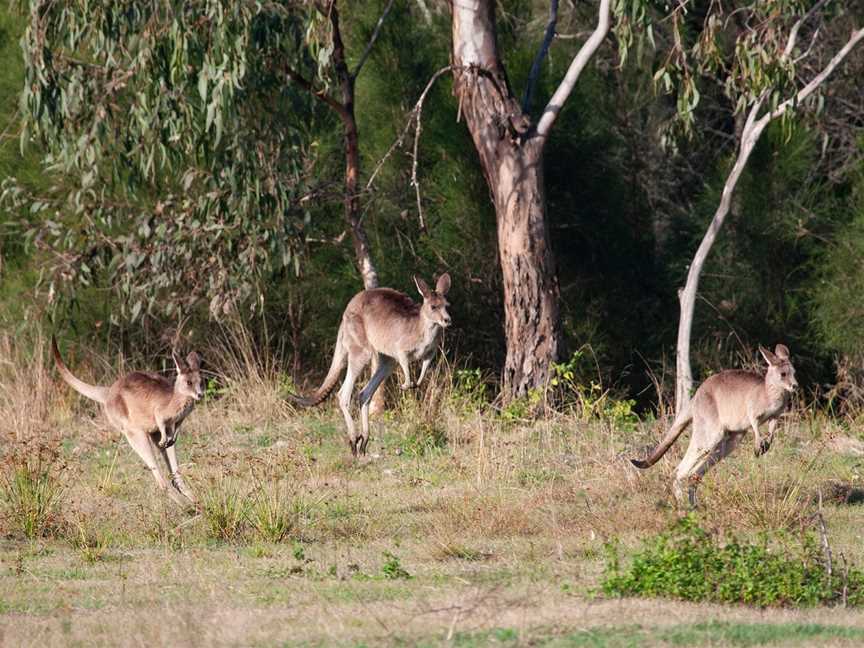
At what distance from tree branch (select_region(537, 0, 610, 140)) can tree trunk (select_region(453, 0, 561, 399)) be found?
15 centimetres

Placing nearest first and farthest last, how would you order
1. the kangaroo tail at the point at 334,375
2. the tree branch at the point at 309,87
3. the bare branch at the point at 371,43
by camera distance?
the kangaroo tail at the point at 334,375, the tree branch at the point at 309,87, the bare branch at the point at 371,43

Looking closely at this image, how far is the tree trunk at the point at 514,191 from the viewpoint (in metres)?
14.0

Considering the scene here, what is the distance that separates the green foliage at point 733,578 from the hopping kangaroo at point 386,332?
220 inches

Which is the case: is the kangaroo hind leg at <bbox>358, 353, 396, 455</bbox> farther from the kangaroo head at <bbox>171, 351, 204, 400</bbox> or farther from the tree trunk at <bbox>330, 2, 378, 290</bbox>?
the kangaroo head at <bbox>171, 351, 204, 400</bbox>

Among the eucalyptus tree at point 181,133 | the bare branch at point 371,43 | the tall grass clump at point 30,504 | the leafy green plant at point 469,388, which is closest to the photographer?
the tall grass clump at point 30,504

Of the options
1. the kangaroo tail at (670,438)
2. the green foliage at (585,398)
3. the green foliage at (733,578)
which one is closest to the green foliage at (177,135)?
the green foliage at (585,398)

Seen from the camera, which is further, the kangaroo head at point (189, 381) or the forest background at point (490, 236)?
the forest background at point (490, 236)

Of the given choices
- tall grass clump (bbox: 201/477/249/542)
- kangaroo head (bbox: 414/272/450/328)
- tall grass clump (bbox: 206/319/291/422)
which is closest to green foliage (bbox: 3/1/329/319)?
tall grass clump (bbox: 206/319/291/422)

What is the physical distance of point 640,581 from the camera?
7062 mm

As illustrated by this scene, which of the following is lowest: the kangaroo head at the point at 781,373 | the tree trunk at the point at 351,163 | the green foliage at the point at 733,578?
the green foliage at the point at 733,578

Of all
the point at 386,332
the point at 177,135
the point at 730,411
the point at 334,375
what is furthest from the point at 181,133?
the point at 730,411

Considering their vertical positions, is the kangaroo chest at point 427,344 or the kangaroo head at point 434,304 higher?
the kangaroo head at point 434,304

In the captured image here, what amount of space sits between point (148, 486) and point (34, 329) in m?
4.93

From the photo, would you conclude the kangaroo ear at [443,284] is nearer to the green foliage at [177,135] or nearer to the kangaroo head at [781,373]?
the green foliage at [177,135]
